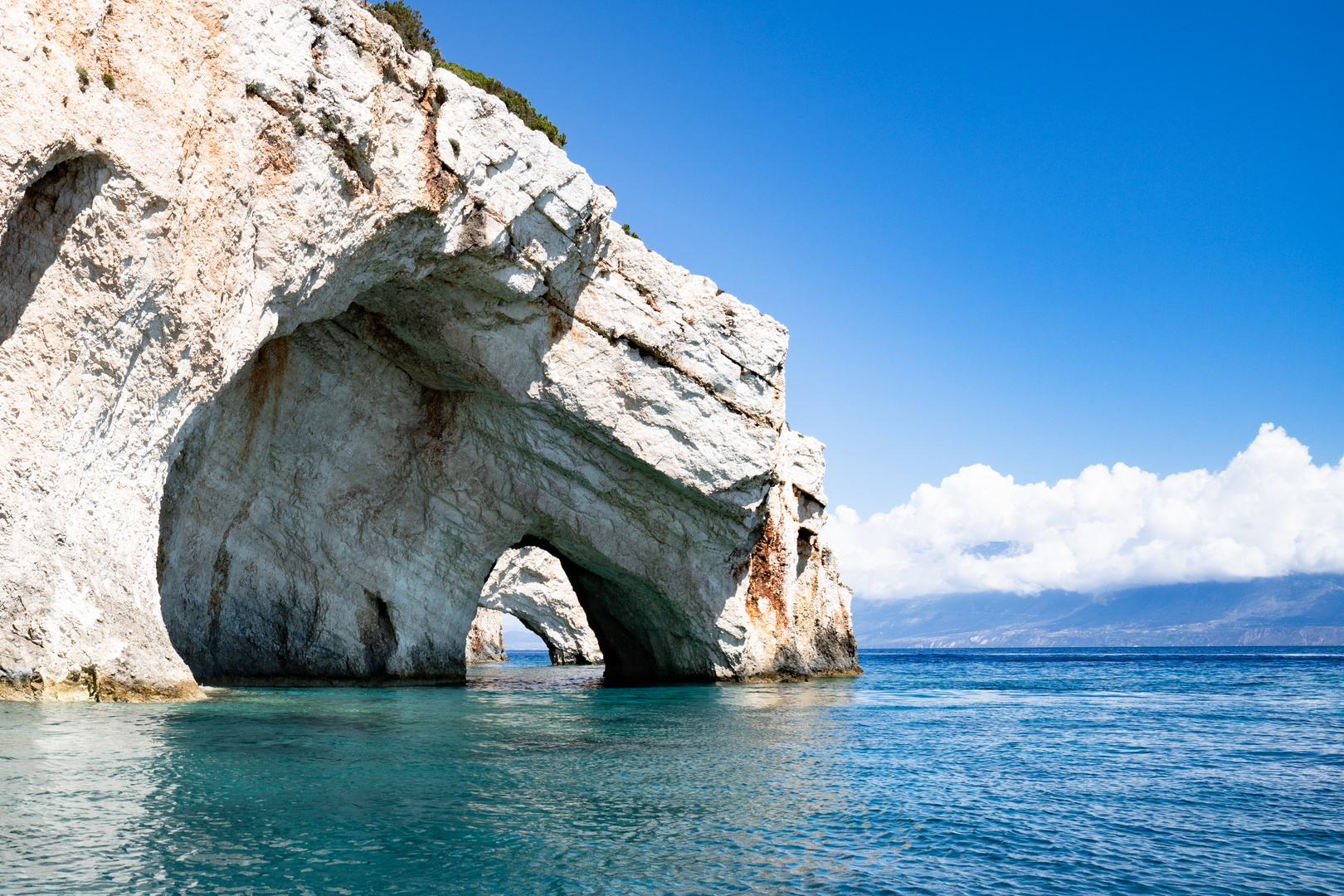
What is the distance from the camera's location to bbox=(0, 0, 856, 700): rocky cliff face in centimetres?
1261

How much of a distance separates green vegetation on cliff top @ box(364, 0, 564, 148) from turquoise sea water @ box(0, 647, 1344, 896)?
12946mm

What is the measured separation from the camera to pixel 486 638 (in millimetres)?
59844

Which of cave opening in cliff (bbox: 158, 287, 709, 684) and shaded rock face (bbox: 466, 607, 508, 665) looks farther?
shaded rock face (bbox: 466, 607, 508, 665)

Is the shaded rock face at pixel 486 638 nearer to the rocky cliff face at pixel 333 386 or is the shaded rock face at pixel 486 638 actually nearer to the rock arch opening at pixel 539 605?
the rock arch opening at pixel 539 605

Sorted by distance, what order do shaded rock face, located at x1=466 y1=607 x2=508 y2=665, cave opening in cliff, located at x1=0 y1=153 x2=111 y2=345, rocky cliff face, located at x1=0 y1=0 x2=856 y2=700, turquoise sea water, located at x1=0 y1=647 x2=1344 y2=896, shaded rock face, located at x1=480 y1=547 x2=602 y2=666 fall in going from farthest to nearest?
shaded rock face, located at x1=466 y1=607 x2=508 y2=665 → shaded rock face, located at x1=480 y1=547 x2=602 y2=666 → rocky cliff face, located at x1=0 y1=0 x2=856 y2=700 → cave opening in cliff, located at x1=0 y1=153 x2=111 y2=345 → turquoise sea water, located at x1=0 y1=647 x2=1344 y2=896

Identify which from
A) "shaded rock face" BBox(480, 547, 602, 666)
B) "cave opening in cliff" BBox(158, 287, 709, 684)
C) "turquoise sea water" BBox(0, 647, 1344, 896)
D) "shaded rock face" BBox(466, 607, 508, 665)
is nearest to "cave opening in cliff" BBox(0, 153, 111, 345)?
"turquoise sea water" BBox(0, 647, 1344, 896)

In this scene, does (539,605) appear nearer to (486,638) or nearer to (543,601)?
(543,601)

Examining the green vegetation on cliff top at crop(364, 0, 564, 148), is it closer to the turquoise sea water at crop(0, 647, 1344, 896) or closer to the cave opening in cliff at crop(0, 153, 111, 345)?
the cave opening in cliff at crop(0, 153, 111, 345)

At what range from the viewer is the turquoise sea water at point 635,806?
585cm

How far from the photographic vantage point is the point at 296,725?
12.6 meters

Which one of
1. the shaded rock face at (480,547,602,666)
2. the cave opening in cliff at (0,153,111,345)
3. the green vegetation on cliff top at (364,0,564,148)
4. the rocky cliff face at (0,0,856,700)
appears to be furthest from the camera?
the shaded rock face at (480,547,602,666)

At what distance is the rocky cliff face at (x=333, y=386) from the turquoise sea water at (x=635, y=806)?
379 cm

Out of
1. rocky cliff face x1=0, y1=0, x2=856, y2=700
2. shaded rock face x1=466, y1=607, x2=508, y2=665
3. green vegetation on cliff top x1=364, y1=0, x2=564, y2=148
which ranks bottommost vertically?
shaded rock face x1=466, y1=607, x2=508, y2=665

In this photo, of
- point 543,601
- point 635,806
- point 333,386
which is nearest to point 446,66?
point 333,386
